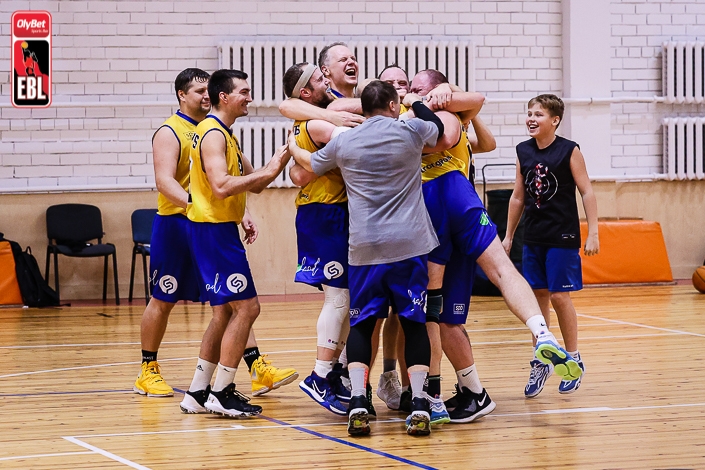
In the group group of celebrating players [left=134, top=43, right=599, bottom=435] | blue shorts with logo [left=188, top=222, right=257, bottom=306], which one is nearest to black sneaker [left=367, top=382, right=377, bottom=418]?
group of celebrating players [left=134, top=43, right=599, bottom=435]

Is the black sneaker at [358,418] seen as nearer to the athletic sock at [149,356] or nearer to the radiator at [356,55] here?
the athletic sock at [149,356]

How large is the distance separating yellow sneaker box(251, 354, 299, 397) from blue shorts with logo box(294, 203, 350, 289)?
0.95 m

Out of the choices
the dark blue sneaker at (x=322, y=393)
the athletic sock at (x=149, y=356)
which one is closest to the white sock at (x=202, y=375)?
the dark blue sneaker at (x=322, y=393)

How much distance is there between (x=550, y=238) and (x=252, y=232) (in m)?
1.78

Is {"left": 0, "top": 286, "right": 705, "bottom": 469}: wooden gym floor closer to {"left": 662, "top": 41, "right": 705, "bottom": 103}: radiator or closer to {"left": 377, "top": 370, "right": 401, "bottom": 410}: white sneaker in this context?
{"left": 377, "top": 370, "right": 401, "bottom": 410}: white sneaker

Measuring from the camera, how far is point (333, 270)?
509 cm

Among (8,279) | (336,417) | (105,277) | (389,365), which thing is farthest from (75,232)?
(336,417)

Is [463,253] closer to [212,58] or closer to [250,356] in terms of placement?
[250,356]

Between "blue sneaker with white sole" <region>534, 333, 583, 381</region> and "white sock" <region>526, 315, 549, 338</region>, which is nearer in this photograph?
"blue sneaker with white sole" <region>534, 333, 583, 381</region>

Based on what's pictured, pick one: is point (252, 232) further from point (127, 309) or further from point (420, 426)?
point (127, 309)

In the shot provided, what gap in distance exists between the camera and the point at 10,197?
11766 mm

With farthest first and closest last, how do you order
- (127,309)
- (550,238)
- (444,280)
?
(127,309), (550,238), (444,280)

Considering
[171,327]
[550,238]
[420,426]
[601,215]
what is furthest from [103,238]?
[420,426]

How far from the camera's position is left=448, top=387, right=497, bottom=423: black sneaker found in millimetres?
5043
